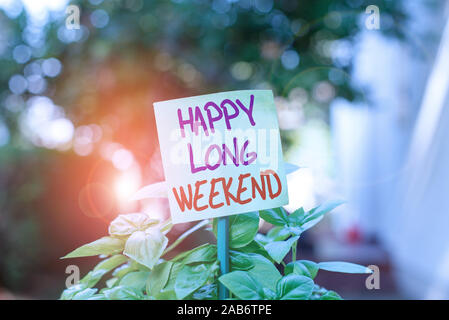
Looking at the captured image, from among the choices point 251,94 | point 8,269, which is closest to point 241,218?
point 251,94

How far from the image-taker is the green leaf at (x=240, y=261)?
797 millimetres

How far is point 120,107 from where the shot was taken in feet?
12.1

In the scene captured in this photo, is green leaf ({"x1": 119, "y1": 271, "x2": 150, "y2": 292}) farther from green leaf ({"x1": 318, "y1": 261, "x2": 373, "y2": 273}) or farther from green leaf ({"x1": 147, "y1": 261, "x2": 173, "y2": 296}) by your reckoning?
green leaf ({"x1": 318, "y1": 261, "x2": 373, "y2": 273})

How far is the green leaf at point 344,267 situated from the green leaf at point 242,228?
0.49 ft

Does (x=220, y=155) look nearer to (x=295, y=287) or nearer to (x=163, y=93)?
(x=295, y=287)

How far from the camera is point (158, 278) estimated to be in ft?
2.60

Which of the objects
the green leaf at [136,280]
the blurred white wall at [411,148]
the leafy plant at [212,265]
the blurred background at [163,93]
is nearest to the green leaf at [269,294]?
the leafy plant at [212,265]

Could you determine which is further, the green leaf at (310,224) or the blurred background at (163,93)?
the blurred background at (163,93)

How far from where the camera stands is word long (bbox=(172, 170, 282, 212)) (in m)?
0.78

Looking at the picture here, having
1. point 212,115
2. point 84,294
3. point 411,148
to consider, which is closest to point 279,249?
point 212,115

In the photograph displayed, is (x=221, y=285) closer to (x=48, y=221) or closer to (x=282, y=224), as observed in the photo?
(x=282, y=224)

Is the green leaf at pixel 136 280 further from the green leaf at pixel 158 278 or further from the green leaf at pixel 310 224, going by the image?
the green leaf at pixel 310 224

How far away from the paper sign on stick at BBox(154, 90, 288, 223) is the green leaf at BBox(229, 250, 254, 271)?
8 centimetres

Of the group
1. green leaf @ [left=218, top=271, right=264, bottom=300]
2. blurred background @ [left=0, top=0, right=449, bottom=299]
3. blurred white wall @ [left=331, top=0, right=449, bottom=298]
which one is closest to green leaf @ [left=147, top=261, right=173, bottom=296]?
green leaf @ [left=218, top=271, right=264, bottom=300]
